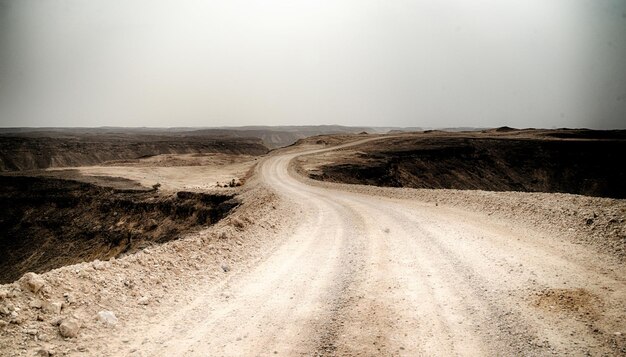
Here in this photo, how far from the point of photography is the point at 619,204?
10273mm

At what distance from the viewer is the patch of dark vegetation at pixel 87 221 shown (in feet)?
70.9

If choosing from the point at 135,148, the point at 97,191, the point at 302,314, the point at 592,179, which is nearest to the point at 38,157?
the point at 135,148

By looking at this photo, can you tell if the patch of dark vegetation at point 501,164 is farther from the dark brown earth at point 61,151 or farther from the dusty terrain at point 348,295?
the dark brown earth at point 61,151

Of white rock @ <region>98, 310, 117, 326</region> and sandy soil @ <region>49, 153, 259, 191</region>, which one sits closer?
white rock @ <region>98, 310, 117, 326</region>

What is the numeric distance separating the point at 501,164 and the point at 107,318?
2337 inches

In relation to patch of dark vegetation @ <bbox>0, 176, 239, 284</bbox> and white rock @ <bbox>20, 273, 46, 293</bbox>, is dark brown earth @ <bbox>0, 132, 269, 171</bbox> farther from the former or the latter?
→ white rock @ <bbox>20, 273, 46, 293</bbox>

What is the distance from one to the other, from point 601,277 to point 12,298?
10.9m

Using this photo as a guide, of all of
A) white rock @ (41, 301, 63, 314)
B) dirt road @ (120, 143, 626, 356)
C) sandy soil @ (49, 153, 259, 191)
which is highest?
white rock @ (41, 301, 63, 314)

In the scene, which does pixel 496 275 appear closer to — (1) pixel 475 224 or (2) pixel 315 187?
(1) pixel 475 224

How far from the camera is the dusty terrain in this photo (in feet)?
15.9

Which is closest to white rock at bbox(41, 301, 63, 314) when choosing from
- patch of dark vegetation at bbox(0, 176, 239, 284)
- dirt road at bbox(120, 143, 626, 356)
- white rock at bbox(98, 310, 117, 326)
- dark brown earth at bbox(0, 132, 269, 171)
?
white rock at bbox(98, 310, 117, 326)

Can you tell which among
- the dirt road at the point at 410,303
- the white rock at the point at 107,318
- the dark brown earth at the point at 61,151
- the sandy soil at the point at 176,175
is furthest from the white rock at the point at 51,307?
the dark brown earth at the point at 61,151

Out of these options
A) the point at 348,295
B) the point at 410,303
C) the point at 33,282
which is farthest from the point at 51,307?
the point at 410,303

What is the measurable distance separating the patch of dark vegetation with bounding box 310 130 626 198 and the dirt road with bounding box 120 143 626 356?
107ft
